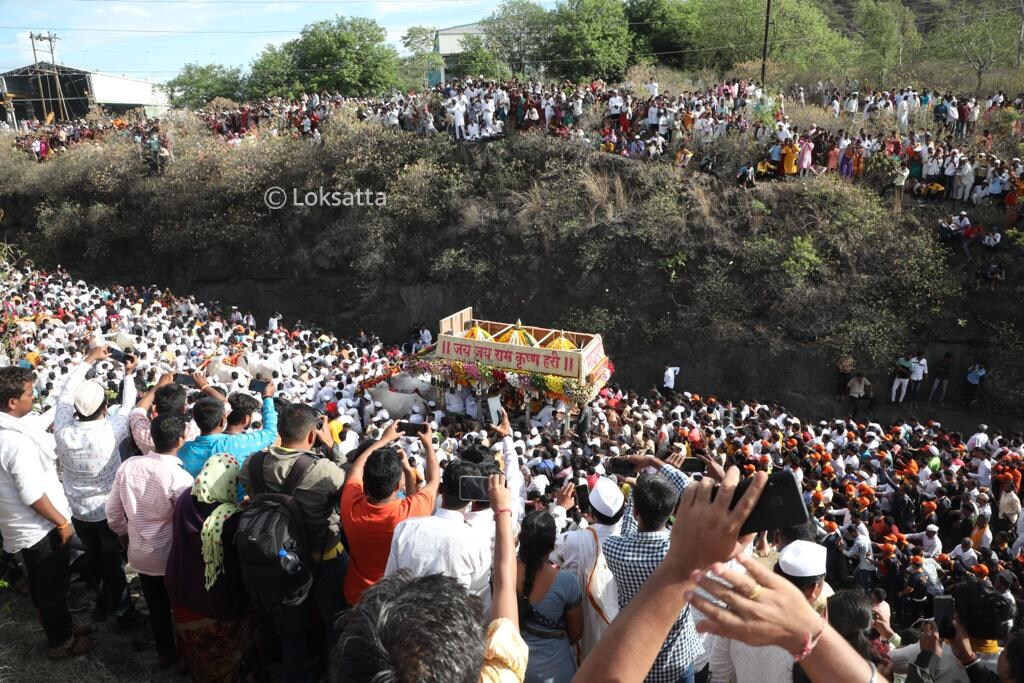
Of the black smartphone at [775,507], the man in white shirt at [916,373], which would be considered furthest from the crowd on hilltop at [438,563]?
the man in white shirt at [916,373]

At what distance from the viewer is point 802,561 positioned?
10.3 feet

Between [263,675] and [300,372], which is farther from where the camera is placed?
[300,372]

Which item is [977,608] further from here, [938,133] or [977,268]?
[938,133]

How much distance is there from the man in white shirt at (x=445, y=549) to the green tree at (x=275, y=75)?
1547 inches

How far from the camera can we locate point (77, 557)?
5.29 metres

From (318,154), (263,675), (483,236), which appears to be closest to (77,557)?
(263,675)

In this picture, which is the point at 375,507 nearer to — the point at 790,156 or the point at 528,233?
the point at 528,233

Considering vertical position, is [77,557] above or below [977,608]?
below

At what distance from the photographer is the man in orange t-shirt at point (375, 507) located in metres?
3.72

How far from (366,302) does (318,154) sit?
5.70 meters

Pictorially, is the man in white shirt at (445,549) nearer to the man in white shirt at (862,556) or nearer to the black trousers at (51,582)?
the black trousers at (51,582)

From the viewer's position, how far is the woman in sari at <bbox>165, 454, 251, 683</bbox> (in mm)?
3949

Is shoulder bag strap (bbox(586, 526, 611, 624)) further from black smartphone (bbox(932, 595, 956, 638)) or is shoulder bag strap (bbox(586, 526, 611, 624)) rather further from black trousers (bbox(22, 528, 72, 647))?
black trousers (bbox(22, 528, 72, 647))

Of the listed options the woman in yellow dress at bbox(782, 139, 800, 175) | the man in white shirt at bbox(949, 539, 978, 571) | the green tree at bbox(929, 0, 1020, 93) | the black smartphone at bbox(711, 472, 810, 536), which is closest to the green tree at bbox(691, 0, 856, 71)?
the green tree at bbox(929, 0, 1020, 93)
